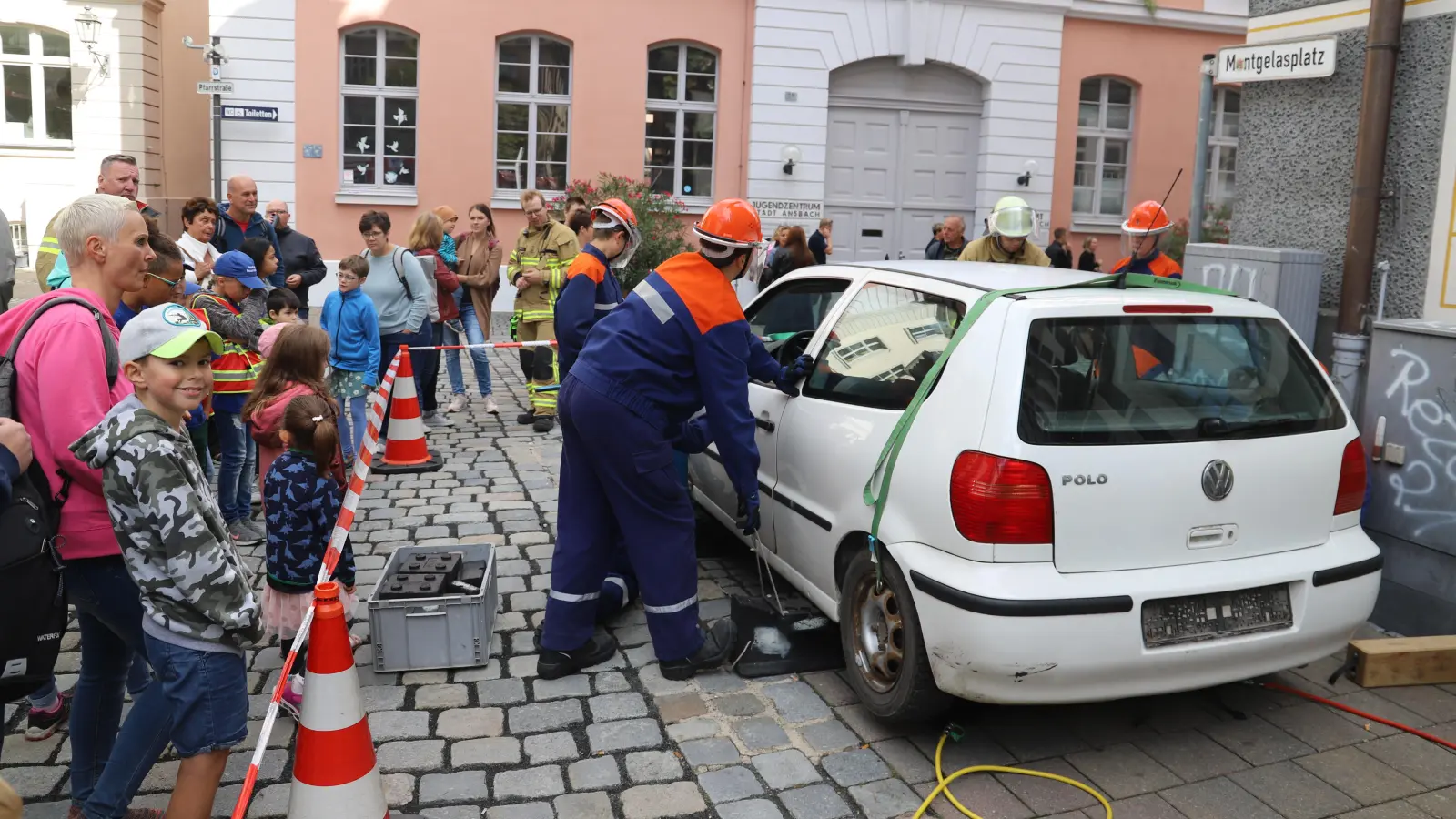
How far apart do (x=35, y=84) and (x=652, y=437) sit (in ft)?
65.3

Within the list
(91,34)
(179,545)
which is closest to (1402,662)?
(179,545)

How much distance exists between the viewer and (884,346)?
436 centimetres

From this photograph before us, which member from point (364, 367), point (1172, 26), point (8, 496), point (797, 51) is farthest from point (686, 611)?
point (1172, 26)

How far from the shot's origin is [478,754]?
12.5 ft

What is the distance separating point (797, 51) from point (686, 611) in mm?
15445

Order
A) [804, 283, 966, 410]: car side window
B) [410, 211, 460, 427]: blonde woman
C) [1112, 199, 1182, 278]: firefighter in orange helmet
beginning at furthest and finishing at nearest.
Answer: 1. [410, 211, 460, 427]: blonde woman
2. [1112, 199, 1182, 278]: firefighter in orange helmet
3. [804, 283, 966, 410]: car side window

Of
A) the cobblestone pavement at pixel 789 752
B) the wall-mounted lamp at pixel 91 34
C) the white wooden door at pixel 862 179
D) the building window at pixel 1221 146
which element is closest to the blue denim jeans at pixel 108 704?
the cobblestone pavement at pixel 789 752

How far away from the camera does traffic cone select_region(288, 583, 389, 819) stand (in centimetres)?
308

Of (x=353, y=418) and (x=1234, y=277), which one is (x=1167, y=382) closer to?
(x=1234, y=277)

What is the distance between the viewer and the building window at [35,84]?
19.2m

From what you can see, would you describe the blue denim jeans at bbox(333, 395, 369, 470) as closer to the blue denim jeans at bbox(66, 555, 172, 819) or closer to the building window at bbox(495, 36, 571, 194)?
the blue denim jeans at bbox(66, 555, 172, 819)

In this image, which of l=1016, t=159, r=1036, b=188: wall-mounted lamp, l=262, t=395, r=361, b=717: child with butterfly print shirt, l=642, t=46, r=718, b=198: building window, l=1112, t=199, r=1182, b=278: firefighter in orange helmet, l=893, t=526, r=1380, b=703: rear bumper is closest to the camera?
l=893, t=526, r=1380, b=703: rear bumper

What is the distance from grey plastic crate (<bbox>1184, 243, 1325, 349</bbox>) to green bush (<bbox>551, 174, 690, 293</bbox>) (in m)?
10.1

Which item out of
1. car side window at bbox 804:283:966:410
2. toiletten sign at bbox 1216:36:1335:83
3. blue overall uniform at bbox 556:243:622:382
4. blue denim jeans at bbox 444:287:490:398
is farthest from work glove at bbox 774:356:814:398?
blue denim jeans at bbox 444:287:490:398
